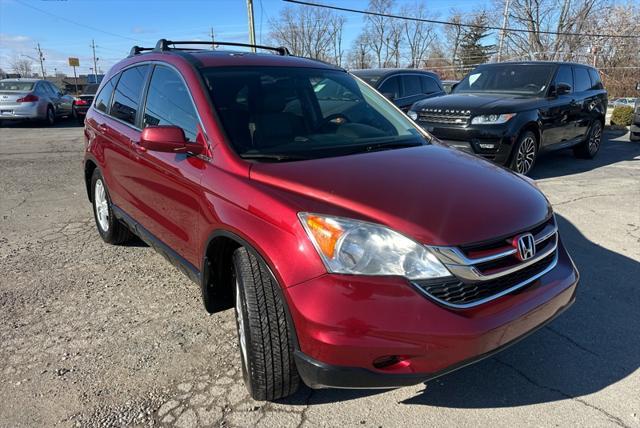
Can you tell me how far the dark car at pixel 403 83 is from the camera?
9195 millimetres

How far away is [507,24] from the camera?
40969 mm

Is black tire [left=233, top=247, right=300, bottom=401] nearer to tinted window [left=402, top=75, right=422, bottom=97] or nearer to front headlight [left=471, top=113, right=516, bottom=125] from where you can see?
front headlight [left=471, top=113, right=516, bottom=125]

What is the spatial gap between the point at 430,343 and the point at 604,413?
3.78ft

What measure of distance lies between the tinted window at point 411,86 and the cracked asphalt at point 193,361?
5.50 m

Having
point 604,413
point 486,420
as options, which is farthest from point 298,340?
point 604,413

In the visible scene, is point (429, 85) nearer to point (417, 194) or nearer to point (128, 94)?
point (128, 94)

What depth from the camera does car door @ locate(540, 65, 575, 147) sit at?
7.85 meters

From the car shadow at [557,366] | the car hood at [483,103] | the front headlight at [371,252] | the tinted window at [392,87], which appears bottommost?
the car shadow at [557,366]

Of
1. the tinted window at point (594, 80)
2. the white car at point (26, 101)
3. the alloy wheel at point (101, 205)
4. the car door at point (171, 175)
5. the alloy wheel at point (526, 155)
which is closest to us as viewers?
the car door at point (171, 175)

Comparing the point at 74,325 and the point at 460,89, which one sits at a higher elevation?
the point at 460,89

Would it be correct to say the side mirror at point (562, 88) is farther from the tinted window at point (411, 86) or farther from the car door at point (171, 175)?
the car door at point (171, 175)

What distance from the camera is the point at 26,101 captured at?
1636cm

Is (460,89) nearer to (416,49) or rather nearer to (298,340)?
(298,340)

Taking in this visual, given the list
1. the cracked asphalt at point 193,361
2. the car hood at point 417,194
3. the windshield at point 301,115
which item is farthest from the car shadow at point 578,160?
the car hood at point 417,194
